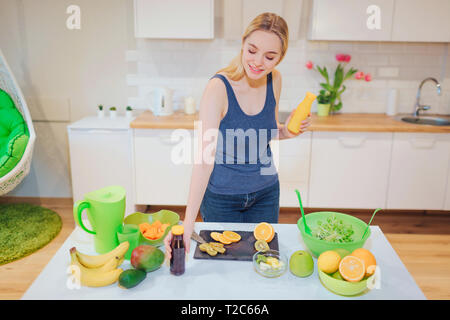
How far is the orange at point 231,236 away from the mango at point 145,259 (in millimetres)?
256

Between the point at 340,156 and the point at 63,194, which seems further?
the point at 63,194

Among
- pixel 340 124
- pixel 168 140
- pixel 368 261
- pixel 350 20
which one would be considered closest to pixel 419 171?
pixel 340 124

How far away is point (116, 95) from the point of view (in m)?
3.46

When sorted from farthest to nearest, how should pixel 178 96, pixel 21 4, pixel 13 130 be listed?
pixel 178 96 < pixel 21 4 < pixel 13 130

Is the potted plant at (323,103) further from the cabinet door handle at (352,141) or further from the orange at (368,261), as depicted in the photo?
the orange at (368,261)

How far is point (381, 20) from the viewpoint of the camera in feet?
9.71

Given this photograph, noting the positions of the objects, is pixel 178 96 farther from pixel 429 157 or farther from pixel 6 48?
pixel 429 157

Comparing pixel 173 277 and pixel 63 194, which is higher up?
pixel 173 277

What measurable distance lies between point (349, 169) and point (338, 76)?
30.8 inches

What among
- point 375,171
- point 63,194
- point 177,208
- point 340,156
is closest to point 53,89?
point 63,194

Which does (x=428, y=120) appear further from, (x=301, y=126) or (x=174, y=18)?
(x=301, y=126)

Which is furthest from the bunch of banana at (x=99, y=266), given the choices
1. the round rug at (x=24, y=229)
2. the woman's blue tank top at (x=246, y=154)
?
the round rug at (x=24, y=229)
